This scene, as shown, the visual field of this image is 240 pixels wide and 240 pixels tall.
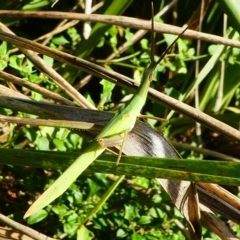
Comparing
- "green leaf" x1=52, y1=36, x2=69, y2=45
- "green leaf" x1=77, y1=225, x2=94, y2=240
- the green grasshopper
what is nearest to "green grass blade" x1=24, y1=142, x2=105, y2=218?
the green grasshopper

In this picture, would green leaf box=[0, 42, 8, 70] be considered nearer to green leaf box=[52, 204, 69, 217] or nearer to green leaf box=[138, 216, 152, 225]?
green leaf box=[52, 204, 69, 217]

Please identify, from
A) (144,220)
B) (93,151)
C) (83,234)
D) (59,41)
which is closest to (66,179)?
(93,151)

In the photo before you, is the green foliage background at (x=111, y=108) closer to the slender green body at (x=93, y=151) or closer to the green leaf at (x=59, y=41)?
the green leaf at (x=59, y=41)

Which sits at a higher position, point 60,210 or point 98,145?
point 60,210

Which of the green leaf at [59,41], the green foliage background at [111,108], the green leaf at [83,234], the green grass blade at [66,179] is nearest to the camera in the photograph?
the green grass blade at [66,179]

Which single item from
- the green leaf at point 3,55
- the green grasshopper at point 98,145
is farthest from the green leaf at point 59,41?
the green grasshopper at point 98,145

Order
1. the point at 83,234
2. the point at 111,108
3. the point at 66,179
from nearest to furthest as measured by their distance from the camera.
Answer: the point at 66,179 → the point at 83,234 → the point at 111,108

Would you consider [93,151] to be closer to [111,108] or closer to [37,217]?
[37,217]

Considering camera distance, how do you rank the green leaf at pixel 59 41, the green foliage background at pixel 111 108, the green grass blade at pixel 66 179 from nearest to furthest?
the green grass blade at pixel 66 179, the green foliage background at pixel 111 108, the green leaf at pixel 59 41

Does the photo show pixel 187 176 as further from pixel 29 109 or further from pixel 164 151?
pixel 29 109
